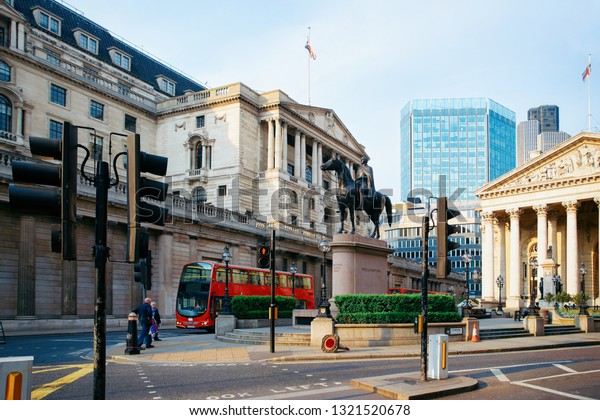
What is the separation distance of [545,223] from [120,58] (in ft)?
182

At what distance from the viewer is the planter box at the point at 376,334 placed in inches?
940

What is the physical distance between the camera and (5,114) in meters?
51.2

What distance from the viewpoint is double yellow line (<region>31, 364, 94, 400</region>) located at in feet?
40.7

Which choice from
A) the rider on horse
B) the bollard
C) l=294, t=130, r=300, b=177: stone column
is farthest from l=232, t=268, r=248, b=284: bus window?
l=294, t=130, r=300, b=177: stone column

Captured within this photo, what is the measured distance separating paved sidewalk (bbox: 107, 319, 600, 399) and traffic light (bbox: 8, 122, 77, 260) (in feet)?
24.6

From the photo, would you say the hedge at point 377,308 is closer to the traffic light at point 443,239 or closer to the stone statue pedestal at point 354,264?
the stone statue pedestal at point 354,264

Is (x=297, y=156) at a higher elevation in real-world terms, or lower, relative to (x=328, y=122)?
lower

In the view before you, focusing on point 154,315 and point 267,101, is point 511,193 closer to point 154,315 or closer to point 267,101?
point 267,101

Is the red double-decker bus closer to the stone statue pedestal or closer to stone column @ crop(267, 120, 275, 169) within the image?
the stone statue pedestal

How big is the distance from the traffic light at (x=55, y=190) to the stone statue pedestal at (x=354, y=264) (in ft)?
60.7

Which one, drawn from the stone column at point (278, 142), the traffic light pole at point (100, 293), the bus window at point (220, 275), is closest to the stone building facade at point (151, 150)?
the stone column at point (278, 142)

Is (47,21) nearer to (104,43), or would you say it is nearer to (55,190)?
(104,43)

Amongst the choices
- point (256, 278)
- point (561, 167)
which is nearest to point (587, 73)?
point (561, 167)

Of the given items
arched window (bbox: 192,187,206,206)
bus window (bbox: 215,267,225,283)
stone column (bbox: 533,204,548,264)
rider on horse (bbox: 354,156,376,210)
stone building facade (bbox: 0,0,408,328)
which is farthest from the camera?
arched window (bbox: 192,187,206,206)
